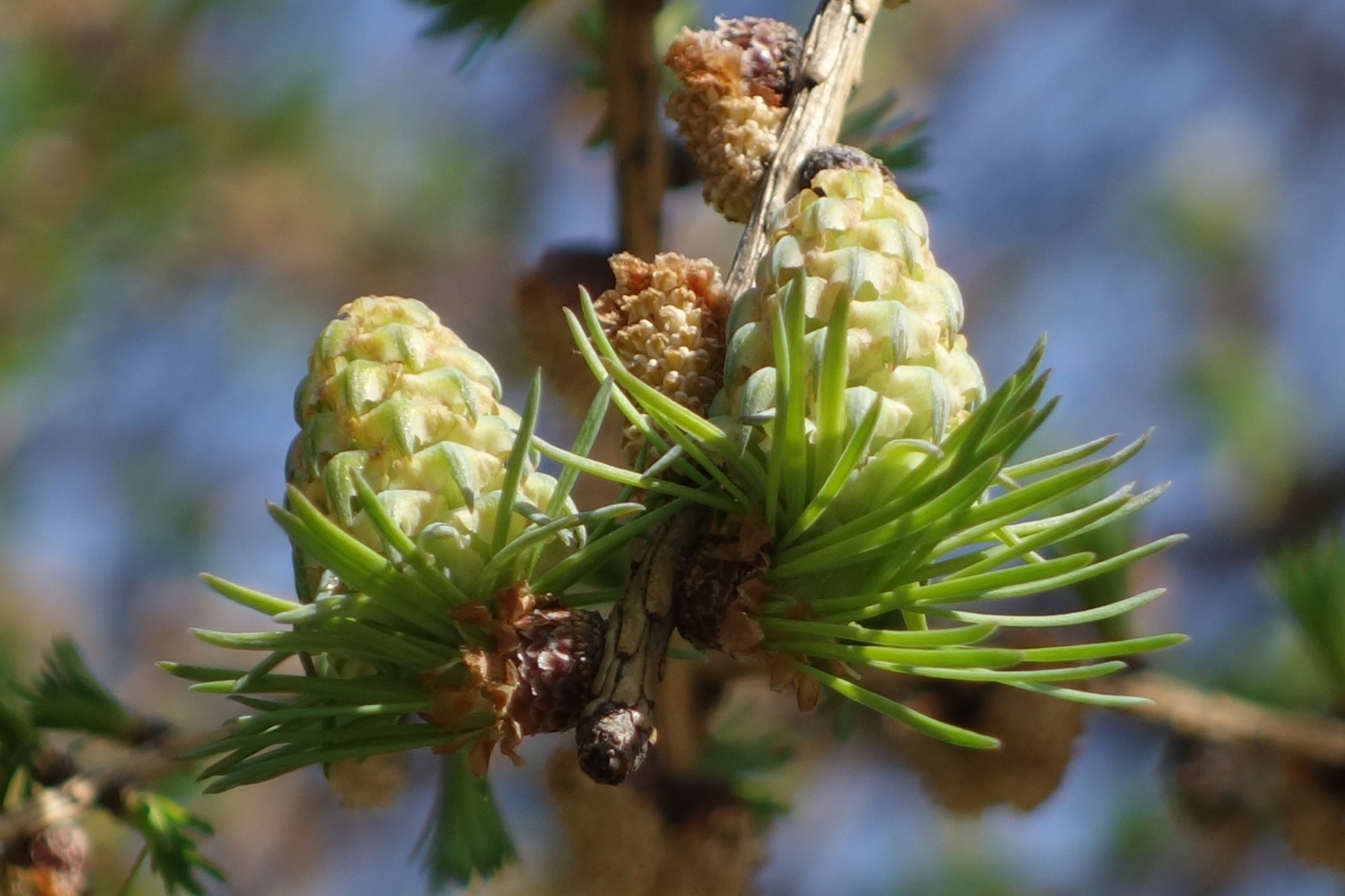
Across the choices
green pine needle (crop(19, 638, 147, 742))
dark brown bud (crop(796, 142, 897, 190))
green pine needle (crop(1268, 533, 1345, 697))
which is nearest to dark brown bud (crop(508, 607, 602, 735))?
dark brown bud (crop(796, 142, 897, 190))

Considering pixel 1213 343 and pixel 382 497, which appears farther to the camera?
pixel 1213 343

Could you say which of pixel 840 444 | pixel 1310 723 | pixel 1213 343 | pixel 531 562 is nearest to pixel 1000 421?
pixel 840 444

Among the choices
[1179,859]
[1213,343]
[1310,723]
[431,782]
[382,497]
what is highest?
[1213,343]

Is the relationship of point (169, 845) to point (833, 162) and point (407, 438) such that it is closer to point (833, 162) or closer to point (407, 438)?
point (407, 438)

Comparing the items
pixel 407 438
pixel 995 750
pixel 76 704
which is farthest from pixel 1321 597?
pixel 76 704

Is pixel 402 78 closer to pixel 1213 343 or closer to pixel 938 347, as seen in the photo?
pixel 1213 343

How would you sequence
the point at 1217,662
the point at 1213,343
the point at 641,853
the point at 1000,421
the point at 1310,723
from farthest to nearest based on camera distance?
the point at 1213,343
the point at 1217,662
the point at 1310,723
the point at 641,853
the point at 1000,421
